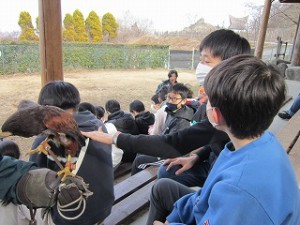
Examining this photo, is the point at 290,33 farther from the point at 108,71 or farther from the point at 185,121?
the point at 185,121

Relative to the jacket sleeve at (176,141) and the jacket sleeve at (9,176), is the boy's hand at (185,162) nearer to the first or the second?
the jacket sleeve at (176,141)

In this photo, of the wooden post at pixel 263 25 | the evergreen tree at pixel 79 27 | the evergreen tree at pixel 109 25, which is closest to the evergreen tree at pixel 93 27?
the evergreen tree at pixel 109 25

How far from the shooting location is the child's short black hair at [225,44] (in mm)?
1580

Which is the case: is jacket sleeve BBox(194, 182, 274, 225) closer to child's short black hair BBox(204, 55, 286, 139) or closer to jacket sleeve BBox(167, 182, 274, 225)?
jacket sleeve BBox(167, 182, 274, 225)

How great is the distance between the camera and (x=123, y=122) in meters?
3.55

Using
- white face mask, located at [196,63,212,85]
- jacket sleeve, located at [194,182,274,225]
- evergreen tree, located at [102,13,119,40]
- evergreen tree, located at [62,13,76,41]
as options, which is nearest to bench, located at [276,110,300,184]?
white face mask, located at [196,63,212,85]

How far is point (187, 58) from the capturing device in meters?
23.0

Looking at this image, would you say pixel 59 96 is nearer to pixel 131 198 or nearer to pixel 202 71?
pixel 202 71

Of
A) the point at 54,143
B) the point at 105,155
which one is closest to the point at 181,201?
the point at 105,155

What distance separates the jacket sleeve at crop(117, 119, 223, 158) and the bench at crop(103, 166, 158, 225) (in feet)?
2.34

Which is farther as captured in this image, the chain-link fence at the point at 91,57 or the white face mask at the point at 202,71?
the chain-link fence at the point at 91,57

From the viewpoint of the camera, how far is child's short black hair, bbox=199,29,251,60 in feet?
5.18

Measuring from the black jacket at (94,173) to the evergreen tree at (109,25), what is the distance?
947 inches

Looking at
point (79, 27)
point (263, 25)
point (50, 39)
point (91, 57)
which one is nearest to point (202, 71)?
point (50, 39)
